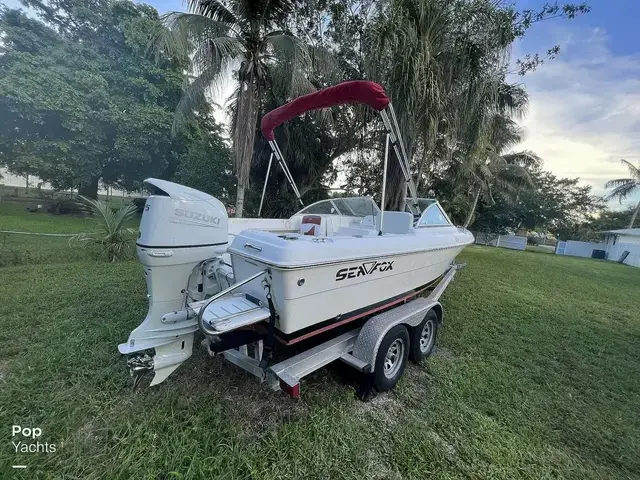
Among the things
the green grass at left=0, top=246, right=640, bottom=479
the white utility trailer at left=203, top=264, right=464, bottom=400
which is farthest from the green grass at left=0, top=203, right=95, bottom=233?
the white utility trailer at left=203, top=264, right=464, bottom=400

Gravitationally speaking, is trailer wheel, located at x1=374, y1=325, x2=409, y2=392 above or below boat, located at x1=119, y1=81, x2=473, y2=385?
below

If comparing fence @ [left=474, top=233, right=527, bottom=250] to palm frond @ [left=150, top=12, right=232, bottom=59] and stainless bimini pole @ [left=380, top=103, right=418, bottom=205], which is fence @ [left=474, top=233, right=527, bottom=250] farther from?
palm frond @ [left=150, top=12, right=232, bottom=59]

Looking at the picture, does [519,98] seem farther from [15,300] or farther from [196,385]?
[15,300]

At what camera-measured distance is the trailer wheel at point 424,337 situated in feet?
9.82

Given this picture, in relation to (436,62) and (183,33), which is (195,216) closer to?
(436,62)

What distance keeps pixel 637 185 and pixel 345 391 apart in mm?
36694

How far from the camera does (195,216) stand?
2318mm

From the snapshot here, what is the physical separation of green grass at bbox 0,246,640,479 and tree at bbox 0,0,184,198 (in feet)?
43.2

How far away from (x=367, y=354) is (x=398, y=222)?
2010mm

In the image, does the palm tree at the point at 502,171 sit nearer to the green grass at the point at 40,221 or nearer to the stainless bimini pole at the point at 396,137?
the stainless bimini pole at the point at 396,137

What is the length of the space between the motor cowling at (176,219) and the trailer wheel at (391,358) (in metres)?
1.78

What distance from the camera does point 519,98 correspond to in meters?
10.3

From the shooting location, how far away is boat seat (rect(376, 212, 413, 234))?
12.1ft

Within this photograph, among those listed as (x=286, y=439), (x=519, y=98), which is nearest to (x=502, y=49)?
(x=519, y=98)
